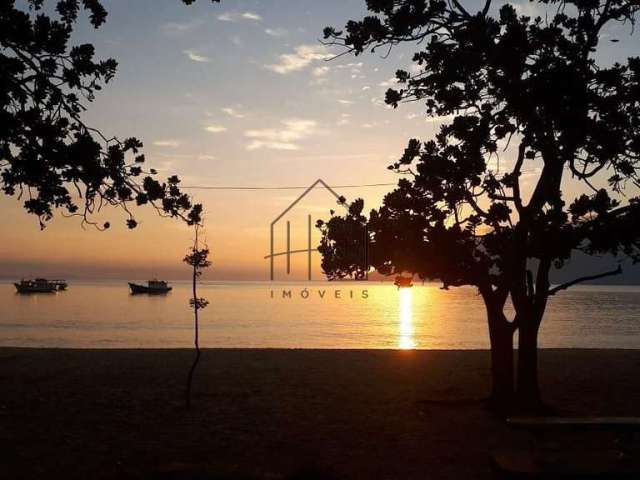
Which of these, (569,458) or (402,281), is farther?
(402,281)

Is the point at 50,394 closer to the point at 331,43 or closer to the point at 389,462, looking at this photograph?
the point at 389,462

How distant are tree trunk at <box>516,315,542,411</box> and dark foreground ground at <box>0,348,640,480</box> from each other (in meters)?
0.90

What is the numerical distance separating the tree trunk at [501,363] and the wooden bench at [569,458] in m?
4.17

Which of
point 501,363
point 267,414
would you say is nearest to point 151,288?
point 267,414

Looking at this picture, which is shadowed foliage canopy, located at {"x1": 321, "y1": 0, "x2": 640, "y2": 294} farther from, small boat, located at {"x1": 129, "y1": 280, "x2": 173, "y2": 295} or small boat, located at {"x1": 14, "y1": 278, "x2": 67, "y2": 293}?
small boat, located at {"x1": 14, "y1": 278, "x2": 67, "y2": 293}

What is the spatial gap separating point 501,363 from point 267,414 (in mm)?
5277

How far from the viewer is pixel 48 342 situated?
181 ft

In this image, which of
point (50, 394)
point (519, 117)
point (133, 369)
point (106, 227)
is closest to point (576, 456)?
point (519, 117)

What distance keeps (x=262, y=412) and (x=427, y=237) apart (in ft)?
17.6

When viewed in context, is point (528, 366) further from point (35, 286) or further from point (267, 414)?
point (35, 286)

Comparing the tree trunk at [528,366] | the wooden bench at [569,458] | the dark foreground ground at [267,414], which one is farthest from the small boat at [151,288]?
the wooden bench at [569,458]

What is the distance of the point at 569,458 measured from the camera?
8.43m

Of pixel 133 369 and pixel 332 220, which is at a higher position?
pixel 332 220

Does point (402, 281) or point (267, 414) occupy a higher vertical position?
point (402, 281)
